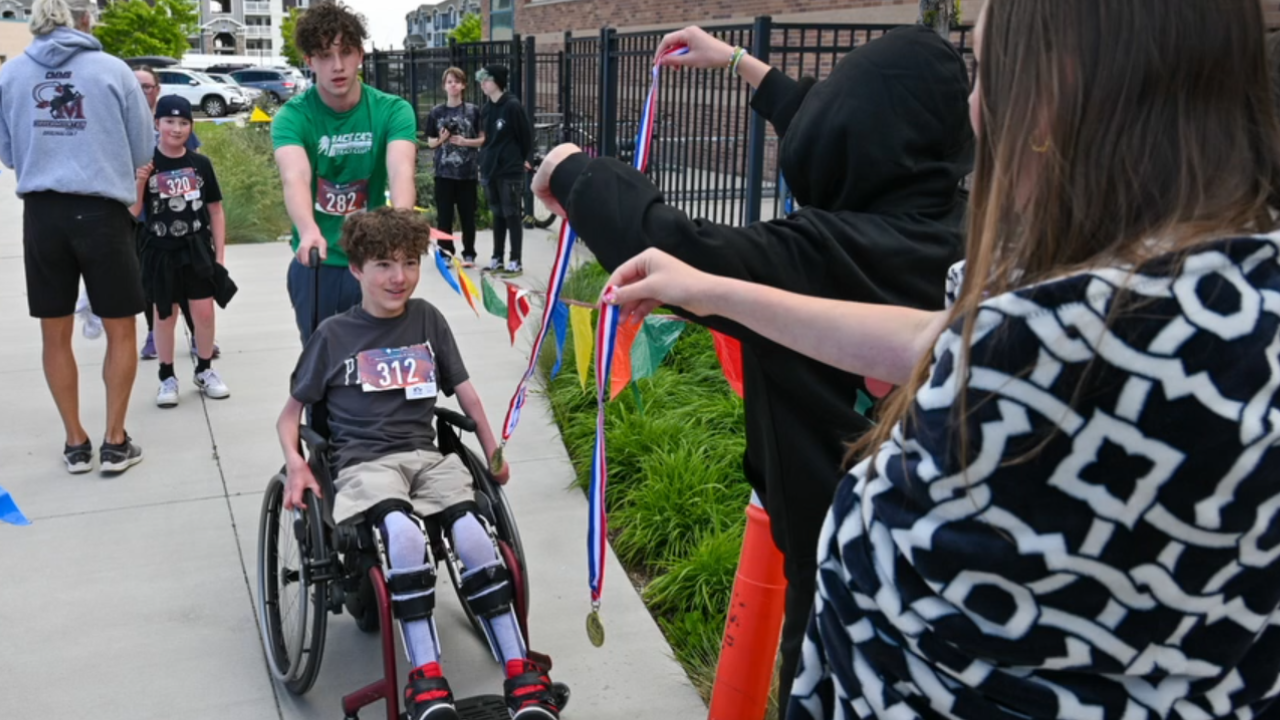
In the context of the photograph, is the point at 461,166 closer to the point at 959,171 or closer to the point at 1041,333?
the point at 959,171

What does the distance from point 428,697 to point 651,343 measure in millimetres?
1693

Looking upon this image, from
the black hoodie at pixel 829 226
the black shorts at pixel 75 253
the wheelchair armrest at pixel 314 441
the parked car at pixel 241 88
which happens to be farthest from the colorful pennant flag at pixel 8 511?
the parked car at pixel 241 88

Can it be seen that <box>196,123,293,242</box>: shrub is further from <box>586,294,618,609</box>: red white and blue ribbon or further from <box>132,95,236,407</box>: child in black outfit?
<box>586,294,618,609</box>: red white and blue ribbon

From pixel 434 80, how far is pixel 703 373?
11.6 m

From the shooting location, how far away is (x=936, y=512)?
1223 millimetres

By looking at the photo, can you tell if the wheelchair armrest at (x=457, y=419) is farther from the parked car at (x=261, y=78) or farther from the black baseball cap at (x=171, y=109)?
the parked car at (x=261, y=78)

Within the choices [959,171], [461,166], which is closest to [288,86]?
[461,166]

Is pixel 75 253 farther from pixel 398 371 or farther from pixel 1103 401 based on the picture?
pixel 1103 401

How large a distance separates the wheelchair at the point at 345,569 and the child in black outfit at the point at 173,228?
9.36 feet

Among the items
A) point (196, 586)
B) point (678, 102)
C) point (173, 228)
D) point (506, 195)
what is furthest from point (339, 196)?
point (506, 195)

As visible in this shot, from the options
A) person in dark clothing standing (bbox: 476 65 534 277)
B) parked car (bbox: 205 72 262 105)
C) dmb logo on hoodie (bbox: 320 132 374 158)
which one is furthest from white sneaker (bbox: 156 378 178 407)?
parked car (bbox: 205 72 262 105)

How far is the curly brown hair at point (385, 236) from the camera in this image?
10.9 ft

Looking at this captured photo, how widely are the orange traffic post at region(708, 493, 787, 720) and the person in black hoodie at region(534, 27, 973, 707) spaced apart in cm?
25

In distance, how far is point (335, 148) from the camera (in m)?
3.91
